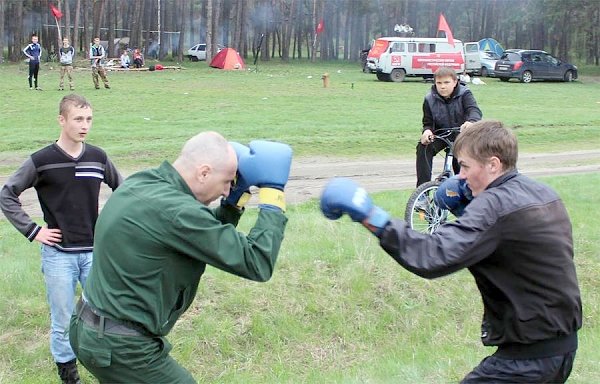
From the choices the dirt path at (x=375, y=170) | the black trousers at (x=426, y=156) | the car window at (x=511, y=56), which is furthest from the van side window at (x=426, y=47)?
the black trousers at (x=426, y=156)

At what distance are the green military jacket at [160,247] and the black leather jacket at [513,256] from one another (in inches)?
22.7

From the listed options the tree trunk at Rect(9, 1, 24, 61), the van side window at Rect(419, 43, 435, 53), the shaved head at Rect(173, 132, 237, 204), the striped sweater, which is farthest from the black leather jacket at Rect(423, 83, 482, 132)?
the tree trunk at Rect(9, 1, 24, 61)

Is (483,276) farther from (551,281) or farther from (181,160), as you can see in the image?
(181,160)

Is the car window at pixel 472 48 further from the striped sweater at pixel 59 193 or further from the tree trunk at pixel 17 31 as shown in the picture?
the striped sweater at pixel 59 193

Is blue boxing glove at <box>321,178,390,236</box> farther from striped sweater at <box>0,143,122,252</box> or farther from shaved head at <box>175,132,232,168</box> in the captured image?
striped sweater at <box>0,143,122,252</box>

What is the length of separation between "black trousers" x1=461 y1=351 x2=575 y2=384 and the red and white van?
1399 inches

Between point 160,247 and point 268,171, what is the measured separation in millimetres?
556

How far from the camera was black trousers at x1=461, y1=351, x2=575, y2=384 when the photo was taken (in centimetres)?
349

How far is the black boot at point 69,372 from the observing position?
5.53 m

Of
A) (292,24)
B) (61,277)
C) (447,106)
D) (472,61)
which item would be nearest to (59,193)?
(61,277)

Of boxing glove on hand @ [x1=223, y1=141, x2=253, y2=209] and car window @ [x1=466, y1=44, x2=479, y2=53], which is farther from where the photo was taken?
car window @ [x1=466, y1=44, x2=479, y2=53]

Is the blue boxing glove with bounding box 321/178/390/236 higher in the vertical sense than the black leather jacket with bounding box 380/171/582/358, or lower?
higher

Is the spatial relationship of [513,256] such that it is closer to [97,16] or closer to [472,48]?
[472,48]

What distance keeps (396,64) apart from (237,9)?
949 inches
